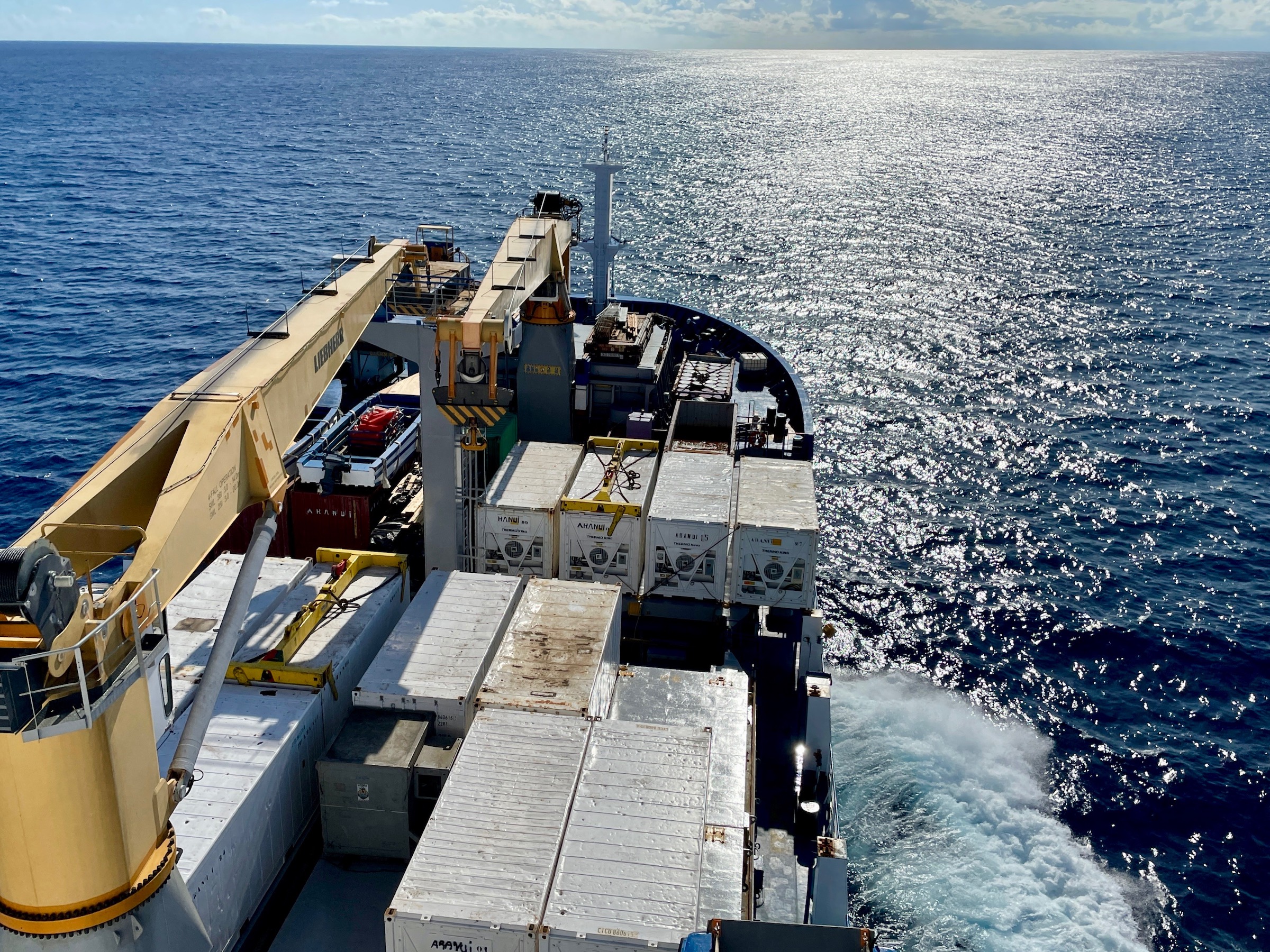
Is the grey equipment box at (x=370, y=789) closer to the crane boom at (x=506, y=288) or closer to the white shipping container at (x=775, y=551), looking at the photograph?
the crane boom at (x=506, y=288)

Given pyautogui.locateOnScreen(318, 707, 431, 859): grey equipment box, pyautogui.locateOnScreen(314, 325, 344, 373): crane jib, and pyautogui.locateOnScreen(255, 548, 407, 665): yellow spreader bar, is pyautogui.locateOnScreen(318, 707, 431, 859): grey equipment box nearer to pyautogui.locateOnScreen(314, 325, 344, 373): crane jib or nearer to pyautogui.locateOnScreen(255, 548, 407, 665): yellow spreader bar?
pyautogui.locateOnScreen(255, 548, 407, 665): yellow spreader bar

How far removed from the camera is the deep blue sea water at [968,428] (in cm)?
3212

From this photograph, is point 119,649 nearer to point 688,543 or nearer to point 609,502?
point 609,502

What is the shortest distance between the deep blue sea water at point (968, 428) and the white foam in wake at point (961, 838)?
0.36ft

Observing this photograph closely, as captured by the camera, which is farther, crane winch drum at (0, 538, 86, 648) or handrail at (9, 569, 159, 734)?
handrail at (9, 569, 159, 734)

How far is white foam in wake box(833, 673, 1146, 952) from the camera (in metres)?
28.5

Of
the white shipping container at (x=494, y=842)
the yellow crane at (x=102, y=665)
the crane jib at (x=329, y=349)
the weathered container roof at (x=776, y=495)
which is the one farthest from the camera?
the weathered container roof at (x=776, y=495)

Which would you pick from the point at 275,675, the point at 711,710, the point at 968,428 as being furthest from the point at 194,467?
the point at 968,428

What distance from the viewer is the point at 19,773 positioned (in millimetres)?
10664

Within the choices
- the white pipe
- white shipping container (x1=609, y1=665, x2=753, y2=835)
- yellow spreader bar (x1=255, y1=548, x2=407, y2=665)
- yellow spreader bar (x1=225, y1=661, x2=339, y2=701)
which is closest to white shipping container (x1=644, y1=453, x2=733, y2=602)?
white shipping container (x1=609, y1=665, x2=753, y2=835)

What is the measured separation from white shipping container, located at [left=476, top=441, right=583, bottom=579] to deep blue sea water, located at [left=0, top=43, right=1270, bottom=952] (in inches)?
540

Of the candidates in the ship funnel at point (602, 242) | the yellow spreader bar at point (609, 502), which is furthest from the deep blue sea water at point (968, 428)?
the ship funnel at point (602, 242)

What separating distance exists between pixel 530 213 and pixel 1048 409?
1579 inches

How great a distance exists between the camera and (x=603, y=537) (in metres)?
28.9
